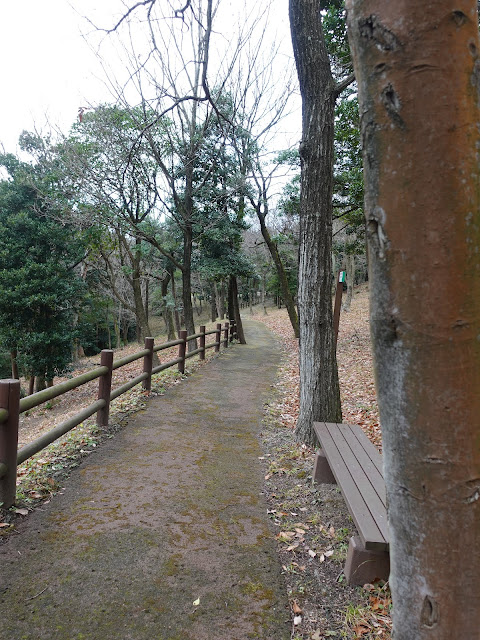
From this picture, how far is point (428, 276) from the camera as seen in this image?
3.43 feet

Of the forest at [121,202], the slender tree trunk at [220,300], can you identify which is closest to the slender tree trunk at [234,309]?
the forest at [121,202]

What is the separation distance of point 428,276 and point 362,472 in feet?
8.31

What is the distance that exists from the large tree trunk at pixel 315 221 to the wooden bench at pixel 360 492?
855mm

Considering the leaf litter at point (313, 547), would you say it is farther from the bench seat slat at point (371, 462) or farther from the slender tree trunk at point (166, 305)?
the slender tree trunk at point (166, 305)

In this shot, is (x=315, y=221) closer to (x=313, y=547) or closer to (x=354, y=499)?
(x=354, y=499)

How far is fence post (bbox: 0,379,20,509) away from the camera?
10.2 feet

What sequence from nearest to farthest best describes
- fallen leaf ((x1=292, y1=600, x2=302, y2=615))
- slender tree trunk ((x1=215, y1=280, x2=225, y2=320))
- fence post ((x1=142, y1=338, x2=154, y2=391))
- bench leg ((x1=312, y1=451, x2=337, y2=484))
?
fallen leaf ((x1=292, y1=600, x2=302, y2=615)) < bench leg ((x1=312, y1=451, x2=337, y2=484)) < fence post ((x1=142, y1=338, x2=154, y2=391)) < slender tree trunk ((x1=215, y1=280, x2=225, y2=320))

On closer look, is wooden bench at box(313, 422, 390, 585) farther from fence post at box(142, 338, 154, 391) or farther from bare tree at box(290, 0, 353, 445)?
fence post at box(142, 338, 154, 391)

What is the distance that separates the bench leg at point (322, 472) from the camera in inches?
152

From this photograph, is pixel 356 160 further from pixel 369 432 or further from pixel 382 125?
pixel 382 125

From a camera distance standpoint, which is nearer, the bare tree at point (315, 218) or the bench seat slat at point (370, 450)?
the bench seat slat at point (370, 450)

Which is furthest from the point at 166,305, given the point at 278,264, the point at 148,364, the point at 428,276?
the point at 428,276

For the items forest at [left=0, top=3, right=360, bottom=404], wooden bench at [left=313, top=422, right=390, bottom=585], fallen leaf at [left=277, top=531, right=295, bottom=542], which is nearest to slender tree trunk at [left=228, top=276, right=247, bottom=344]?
forest at [left=0, top=3, right=360, bottom=404]

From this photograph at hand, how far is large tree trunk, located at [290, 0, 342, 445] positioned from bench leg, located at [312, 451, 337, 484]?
0.96m
